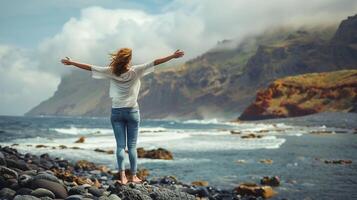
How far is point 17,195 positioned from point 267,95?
13533 cm

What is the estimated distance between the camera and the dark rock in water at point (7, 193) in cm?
713

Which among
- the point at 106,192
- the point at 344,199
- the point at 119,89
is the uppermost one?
the point at 119,89

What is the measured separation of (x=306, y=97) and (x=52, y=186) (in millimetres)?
132027

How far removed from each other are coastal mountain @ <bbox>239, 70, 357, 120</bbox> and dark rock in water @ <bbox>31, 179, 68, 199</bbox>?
406ft

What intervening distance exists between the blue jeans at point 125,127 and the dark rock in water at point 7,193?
6.03 feet

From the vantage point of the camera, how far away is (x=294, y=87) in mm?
135750

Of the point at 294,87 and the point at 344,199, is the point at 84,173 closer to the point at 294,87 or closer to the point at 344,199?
the point at 344,199

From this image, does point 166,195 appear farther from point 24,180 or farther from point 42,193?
point 24,180

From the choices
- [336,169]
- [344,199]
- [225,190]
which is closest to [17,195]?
[225,190]

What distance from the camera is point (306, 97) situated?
436 ft

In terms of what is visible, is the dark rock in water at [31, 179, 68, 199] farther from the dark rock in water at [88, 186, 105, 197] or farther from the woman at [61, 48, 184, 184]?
the woman at [61, 48, 184, 184]

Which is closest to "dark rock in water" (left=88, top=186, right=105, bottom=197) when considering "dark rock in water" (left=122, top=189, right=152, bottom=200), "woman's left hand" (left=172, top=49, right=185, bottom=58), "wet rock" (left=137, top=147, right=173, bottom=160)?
"dark rock in water" (left=122, top=189, right=152, bottom=200)

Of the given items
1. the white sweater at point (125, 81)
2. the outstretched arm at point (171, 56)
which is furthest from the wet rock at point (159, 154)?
the outstretched arm at point (171, 56)

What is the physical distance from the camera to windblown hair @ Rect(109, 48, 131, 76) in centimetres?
735
